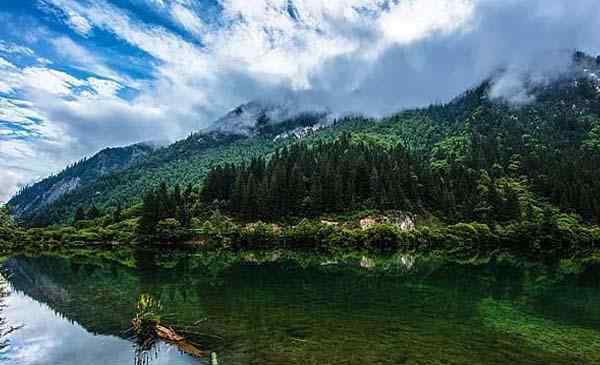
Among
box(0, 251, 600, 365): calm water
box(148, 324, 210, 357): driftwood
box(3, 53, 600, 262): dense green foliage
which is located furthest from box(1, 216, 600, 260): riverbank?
box(148, 324, 210, 357): driftwood

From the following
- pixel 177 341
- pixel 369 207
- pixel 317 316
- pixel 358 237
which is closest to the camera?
pixel 177 341

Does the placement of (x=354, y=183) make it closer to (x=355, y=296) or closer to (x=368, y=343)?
(x=355, y=296)

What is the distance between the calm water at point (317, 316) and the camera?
23609mm

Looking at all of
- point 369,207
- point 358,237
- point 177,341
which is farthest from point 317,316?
point 369,207

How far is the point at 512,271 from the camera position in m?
66.4

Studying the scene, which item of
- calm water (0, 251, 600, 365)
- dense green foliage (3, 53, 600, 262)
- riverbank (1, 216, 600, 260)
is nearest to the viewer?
calm water (0, 251, 600, 365)

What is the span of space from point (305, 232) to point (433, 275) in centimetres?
6347

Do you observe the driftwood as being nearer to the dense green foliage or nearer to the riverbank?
the riverbank

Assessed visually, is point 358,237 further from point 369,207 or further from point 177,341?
point 177,341

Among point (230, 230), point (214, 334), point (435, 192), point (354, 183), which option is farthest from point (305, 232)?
point (214, 334)

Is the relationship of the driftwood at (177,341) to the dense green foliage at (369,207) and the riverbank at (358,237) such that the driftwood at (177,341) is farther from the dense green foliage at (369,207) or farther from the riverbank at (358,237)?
the dense green foliage at (369,207)

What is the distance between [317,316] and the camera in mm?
32906

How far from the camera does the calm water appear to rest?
2361cm

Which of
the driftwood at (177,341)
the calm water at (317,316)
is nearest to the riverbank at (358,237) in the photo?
the calm water at (317,316)
